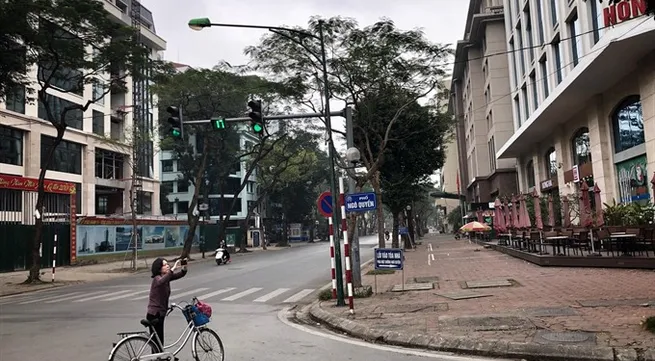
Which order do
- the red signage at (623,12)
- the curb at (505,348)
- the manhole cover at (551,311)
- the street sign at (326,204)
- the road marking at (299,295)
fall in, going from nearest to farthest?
the curb at (505,348), the manhole cover at (551,311), the street sign at (326,204), the road marking at (299,295), the red signage at (623,12)

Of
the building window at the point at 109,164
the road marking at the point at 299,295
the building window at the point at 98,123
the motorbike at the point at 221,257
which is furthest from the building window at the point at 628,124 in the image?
the building window at the point at 109,164

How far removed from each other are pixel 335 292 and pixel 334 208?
6.82ft

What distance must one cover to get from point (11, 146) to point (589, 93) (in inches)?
1427

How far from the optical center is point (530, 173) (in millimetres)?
40750

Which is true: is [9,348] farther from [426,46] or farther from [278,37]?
[426,46]

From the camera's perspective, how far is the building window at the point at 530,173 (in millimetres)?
40094

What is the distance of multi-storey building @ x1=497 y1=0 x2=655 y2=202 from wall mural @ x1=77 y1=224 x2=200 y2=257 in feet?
88.2

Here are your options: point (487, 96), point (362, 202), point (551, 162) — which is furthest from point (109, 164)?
point (362, 202)

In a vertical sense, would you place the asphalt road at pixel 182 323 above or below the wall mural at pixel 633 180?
below

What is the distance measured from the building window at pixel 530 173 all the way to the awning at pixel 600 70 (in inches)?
342

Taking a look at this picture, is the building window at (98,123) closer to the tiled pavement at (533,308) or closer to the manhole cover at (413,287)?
the manhole cover at (413,287)

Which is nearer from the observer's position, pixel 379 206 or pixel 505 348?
pixel 505 348

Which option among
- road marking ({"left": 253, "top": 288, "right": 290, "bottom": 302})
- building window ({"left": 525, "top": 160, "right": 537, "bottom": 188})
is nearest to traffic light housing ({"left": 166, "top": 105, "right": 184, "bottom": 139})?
road marking ({"left": 253, "top": 288, "right": 290, "bottom": 302})

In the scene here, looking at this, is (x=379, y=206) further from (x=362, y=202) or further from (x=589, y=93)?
(x=589, y=93)
